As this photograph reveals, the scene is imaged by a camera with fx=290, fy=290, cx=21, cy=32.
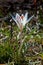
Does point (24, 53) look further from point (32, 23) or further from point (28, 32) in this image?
point (32, 23)

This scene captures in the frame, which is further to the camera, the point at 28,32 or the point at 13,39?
the point at 28,32

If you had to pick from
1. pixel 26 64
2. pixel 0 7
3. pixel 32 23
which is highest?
pixel 0 7

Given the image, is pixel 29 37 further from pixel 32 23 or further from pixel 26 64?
pixel 32 23

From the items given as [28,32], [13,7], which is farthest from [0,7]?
[28,32]

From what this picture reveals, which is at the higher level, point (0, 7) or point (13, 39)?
point (0, 7)

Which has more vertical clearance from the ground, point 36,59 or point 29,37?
point 29,37

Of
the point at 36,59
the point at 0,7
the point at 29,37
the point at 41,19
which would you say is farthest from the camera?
the point at 0,7

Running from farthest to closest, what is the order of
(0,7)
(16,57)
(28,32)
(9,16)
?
(0,7) → (9,16) → (28,32) → (16,57)

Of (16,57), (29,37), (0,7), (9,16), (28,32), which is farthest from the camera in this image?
(0,7)

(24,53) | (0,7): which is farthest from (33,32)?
(0,7)
